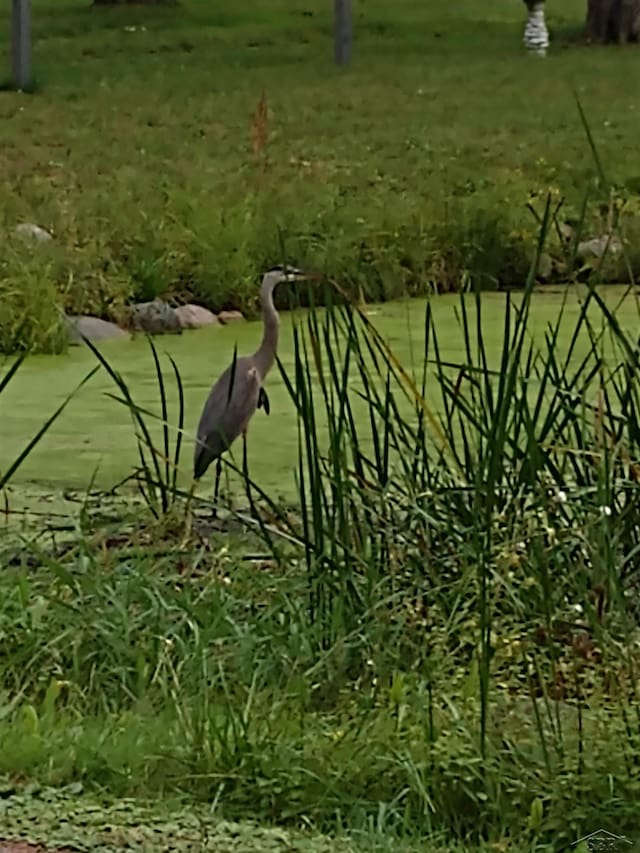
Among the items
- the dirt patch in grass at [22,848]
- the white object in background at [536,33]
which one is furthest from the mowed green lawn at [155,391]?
the white object in background at [536,33]

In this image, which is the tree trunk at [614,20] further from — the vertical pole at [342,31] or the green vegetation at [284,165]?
the vertical pole at [342,31]

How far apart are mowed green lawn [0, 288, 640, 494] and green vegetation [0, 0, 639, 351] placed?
0.59ft

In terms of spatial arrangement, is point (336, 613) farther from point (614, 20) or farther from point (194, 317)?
point (614, 20)

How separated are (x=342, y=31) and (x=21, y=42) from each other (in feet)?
11.7

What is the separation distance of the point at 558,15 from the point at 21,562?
20311 mm

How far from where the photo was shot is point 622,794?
320cm

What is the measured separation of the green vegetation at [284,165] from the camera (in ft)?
28.4

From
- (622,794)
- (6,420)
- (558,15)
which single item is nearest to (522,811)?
(622,794)

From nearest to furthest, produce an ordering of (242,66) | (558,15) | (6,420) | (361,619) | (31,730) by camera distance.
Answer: (31,730) → (361,619) → (6,420) → (242,66) → (558,15)

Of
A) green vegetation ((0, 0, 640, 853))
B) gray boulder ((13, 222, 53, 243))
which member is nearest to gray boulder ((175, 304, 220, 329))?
gray boulder ((13, 222, 53, 243))

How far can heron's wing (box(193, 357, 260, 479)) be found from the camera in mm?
5566

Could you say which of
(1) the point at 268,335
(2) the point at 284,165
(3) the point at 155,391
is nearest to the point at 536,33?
(2) the point at 284,165

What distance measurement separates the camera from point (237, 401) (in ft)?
18.9

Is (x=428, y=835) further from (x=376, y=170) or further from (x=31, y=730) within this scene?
(x=376, y=170)
